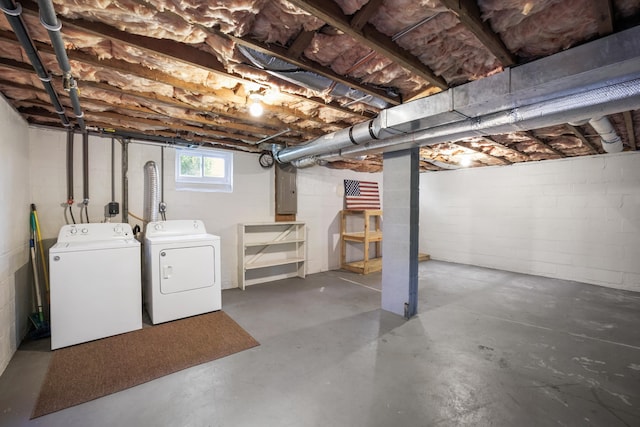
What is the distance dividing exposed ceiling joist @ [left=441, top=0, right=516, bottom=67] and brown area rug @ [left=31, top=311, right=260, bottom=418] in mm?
2770

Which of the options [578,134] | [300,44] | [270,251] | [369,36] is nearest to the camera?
Answer: [369,36]

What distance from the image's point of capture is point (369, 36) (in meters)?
1.48

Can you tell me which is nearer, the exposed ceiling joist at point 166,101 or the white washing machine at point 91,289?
the exposed ceiling joist at point 166,101

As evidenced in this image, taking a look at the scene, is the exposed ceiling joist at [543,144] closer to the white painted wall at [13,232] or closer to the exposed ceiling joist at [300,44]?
the exposed ceiling joist at [300,44]

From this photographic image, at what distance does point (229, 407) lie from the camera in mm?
1733

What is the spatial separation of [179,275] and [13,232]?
4.53 feet

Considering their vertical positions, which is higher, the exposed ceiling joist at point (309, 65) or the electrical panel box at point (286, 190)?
the exposed ceiling joist at point (309, 65)

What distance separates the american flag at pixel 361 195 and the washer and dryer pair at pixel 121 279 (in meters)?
3.14

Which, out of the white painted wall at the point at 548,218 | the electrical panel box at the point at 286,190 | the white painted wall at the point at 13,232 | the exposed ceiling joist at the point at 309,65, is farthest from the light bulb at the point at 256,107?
the white painted wall at the point at 548,218

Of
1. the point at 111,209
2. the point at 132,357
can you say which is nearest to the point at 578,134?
the point at 132,357

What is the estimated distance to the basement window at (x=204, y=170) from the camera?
12.9ft

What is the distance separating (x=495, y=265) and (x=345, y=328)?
14.1ft

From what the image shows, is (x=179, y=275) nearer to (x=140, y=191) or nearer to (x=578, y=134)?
(x=140, y=191)

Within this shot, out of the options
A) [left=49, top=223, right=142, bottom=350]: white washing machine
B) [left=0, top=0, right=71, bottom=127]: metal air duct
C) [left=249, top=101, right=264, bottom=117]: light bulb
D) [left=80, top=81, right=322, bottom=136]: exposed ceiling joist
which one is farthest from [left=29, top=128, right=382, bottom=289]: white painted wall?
[left=249, top=101, right=264, bottom=117]: light bulb
